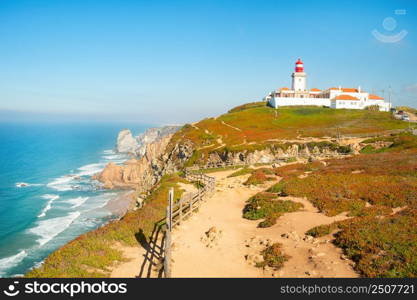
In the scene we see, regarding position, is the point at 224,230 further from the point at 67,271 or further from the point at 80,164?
the point at 80,164

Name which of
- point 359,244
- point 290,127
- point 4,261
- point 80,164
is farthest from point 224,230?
point 80,164

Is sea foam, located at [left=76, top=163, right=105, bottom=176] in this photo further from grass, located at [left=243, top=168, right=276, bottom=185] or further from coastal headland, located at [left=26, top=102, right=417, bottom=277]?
grass, located at [left=243, top=168, right=276, bottom=185]

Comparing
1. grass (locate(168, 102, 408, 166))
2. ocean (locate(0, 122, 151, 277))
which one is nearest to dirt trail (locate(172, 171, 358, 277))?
ocean (locate(0, 122, 151, 277))

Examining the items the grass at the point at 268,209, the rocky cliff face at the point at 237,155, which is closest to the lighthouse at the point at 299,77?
the rocky cliff face at the point at 237,155

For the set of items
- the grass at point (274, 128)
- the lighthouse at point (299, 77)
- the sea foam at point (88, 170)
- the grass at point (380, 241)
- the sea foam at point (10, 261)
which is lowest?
the sea foam at point (10, 261)

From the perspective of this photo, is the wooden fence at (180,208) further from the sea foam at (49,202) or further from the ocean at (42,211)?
the sea foam at (49,202)

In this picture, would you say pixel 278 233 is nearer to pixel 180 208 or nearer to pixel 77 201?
pixel 180 208
